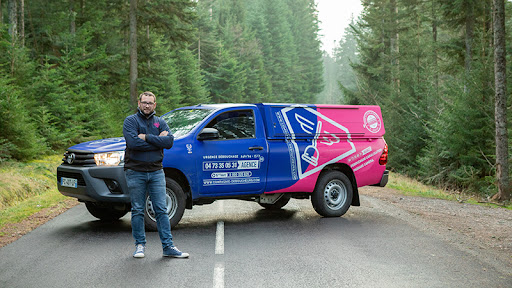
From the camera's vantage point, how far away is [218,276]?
6.06m

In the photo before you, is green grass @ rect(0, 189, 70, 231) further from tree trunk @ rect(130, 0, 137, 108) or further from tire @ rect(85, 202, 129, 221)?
tree trunk @ rect(130, 0, 137, 108)

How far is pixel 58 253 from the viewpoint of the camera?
23.6 feet

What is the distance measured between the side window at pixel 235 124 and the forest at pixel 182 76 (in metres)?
8.60

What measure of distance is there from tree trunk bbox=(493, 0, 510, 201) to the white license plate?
12.8m

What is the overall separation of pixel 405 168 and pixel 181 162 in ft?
67.2

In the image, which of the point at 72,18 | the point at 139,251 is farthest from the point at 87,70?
the point at 139,251

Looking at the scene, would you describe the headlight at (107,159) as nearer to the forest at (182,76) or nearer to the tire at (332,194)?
the tire at (332,194)

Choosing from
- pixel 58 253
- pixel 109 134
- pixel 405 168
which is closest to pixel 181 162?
pixel 58 253

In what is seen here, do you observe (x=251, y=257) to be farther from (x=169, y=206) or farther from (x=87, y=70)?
(x=87, y=70)

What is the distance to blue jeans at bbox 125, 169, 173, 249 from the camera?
6.97 metres

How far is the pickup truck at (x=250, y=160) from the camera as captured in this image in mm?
8516

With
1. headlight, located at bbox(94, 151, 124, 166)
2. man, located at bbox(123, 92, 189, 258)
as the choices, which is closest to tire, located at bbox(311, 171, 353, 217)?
headlight, located at bbox(94, 151, 124, 166)

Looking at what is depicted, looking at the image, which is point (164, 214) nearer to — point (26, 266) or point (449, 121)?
point (26, 266)

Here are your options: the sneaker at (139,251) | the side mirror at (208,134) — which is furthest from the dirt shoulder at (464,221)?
the sneaker at (139,251)
